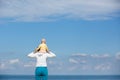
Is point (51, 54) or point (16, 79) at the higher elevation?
point (16, 79)

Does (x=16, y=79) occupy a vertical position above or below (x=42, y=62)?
above

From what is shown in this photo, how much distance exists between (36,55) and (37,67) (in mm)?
193

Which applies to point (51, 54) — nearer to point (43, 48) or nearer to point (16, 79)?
point (43, 48)

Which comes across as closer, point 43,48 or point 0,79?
point 43,48

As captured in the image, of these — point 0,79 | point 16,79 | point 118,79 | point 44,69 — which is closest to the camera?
point 44,69

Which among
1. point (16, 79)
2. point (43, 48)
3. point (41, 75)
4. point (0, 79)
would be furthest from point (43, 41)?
point (16, 79)

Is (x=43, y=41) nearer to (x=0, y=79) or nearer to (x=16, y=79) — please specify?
(x=0, y=79)

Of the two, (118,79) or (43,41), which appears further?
(118,79)

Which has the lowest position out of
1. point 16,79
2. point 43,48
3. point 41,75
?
point 41,75

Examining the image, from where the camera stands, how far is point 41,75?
622 cm

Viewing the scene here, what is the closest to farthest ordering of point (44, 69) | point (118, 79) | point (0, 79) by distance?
point (44, 69), point (118, 79), point (0, 79)

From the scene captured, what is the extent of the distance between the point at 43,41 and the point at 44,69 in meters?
0.46

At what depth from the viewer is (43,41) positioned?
6.32 metres

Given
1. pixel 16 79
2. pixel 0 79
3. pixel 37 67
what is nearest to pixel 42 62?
pixel 37 67
